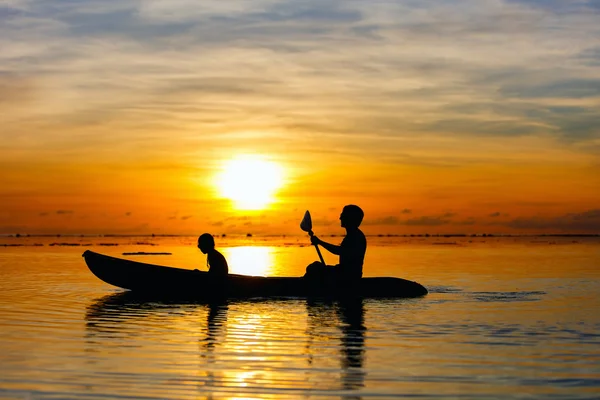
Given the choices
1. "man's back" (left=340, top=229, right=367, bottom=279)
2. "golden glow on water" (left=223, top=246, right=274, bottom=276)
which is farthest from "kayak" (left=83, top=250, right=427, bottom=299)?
"golden glow on water" (left=223, top=246, right=274, bottom=276)

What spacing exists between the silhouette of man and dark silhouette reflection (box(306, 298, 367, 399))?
645 mm

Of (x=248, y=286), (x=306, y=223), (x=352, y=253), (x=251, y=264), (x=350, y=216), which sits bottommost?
(x=251, y=264)

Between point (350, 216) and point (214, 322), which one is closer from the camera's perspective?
point (214, 322)

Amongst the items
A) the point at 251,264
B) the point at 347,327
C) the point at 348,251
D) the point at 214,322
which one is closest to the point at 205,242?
the point at 348,251

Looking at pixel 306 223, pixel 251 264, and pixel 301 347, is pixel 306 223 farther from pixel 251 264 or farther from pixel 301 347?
pixel 251 264

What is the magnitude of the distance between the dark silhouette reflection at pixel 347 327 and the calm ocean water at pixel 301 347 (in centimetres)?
2

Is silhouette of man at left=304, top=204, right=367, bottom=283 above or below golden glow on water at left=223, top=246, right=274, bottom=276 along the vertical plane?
above

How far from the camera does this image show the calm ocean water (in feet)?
31.0

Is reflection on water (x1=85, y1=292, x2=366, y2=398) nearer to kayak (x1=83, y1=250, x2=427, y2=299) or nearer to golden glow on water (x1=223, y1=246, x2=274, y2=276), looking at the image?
kayak (x1=83, y1=250, x2=427, y2=299)

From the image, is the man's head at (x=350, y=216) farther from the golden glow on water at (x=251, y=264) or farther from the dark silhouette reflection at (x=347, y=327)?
the golden glow on water at (x=251, y=264)

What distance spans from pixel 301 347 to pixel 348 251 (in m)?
6.64

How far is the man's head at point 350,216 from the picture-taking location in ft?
61.2

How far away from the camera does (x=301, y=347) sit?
12.6m

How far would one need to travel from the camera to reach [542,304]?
63.6 feet
